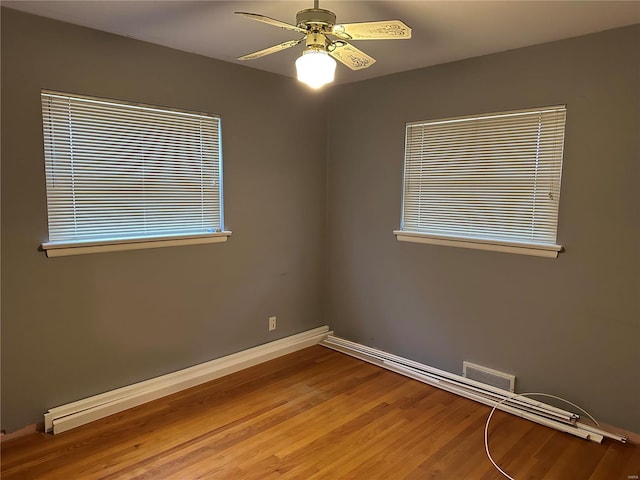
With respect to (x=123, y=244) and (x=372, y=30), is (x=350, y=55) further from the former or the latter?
(x=123, y=244)

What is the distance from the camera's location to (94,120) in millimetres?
2643

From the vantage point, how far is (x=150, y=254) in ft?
9.70

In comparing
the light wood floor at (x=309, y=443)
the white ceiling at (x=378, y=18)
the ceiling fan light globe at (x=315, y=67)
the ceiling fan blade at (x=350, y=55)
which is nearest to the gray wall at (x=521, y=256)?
the white ceiling at (x=378, y=18)

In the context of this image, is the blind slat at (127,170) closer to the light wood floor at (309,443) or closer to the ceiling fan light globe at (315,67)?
the light wood floor at (309,443)

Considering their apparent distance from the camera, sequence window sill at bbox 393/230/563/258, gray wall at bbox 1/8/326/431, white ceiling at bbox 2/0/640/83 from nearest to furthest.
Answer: white ceiling at bbox 2/0/640/83 < gray wall at bbox 1/8/326/431 < window sill at bbox 393/230/563/258

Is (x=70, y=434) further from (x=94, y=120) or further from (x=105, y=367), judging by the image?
(x=94, y=120)

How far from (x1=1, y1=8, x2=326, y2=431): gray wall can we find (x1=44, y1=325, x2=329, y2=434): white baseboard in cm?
6

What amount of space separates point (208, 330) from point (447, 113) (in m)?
2.41

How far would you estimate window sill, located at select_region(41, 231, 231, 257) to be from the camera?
8.33 feet

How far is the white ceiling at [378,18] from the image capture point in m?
2.16

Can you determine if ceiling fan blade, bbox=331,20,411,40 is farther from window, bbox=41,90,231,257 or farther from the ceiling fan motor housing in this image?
window, bbox=41,90,231,257

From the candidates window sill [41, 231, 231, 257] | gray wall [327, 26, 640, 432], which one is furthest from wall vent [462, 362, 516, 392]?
window sill [41, 231, 231, 257]

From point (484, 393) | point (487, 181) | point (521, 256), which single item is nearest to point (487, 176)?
point (487, 181)

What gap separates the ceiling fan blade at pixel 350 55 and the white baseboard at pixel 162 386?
2.37m
